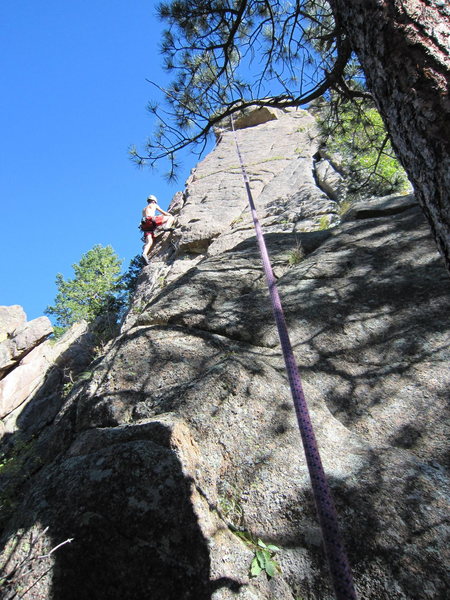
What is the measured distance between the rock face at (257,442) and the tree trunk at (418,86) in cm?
131

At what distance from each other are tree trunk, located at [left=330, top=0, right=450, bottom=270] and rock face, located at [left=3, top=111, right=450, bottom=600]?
51.4 inches

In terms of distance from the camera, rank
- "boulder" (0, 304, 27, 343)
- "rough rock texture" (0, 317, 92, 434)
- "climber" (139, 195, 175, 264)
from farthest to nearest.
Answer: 1. "boulder" (0, 304, 27, 343)
2. "rough rock texture" (0, 317, 92, 434)
3. "climber" (139, 195, 175, 264)

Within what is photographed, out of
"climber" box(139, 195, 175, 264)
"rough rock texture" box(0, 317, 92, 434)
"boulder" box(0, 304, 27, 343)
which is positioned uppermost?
"climber" box(139, 195, 175, 264)

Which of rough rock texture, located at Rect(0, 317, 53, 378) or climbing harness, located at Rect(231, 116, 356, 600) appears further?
rough rock texture, located at Rect(0, 317, 53, 378)

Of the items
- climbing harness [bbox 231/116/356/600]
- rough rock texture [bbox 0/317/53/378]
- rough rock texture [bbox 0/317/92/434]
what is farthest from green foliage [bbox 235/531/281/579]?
rough rock texture [bbox 0/317/53/378]

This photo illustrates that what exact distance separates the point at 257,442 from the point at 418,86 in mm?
1885

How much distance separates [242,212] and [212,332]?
17.5 ft

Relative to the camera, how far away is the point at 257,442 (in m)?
2.24

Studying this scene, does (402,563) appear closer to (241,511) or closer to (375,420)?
(241,511)

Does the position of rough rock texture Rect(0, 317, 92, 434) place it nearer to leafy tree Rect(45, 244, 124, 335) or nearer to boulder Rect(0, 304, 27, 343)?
boulder Rect(0, 304, 27, 343)

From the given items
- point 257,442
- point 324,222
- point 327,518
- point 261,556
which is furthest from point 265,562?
point 324,222

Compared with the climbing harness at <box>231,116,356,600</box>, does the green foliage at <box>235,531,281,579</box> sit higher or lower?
lower

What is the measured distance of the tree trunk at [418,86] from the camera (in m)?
1.29

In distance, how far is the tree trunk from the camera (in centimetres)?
129
